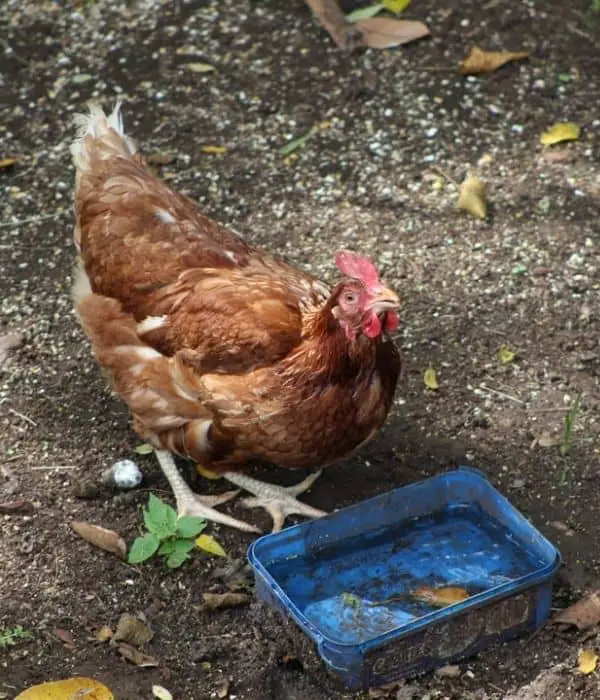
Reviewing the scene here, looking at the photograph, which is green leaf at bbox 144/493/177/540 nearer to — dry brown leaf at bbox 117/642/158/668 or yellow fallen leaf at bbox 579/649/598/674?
dry brown leaf at bbox 117/642/158/668

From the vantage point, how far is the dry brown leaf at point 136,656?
393 cm

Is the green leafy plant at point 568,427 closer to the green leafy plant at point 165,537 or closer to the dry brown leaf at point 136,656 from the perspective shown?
the green leafy plant at point 165,537

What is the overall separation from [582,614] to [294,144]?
10.5ft

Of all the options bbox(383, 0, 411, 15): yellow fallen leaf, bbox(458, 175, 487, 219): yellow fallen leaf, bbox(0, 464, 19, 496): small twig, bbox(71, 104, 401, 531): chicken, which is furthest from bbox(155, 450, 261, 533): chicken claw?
bbox(383, 0, 411, 15): yellow fallen leaf

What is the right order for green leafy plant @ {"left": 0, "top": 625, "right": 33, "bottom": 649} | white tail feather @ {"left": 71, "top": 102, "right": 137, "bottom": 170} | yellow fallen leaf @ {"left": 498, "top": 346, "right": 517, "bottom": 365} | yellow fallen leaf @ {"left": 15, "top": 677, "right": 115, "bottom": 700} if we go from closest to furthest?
yellow fallen leaf @ {"left": 15, "top": 677, "right": 115, "bottom": 700} < green leafy plant @ {"left": 0, "top": 625, "right": 33, "bottom": 649} < white tail feather @ {"left": 71, "top": 102, "right": 137, "bottom": 170} < yellow fallen leaf @ {"left": 498, "top": 346, "right": 517, "bottom": 365}

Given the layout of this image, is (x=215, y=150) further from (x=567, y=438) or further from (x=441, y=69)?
(x=567, y=438)

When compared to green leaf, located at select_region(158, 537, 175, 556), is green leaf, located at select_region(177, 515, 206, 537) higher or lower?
higher

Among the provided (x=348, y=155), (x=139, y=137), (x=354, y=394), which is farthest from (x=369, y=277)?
(x=139, y=137)

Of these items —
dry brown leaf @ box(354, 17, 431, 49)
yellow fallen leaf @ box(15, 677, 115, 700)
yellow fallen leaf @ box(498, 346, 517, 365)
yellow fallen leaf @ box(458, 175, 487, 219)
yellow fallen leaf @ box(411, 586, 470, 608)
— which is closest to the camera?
yellow fallen leaf @ box(15, 677, 115, 700)

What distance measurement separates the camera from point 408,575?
14.0 ft

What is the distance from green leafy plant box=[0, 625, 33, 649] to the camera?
396 cm

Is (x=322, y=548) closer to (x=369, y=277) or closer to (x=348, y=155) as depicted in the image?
(x=369, y=277)

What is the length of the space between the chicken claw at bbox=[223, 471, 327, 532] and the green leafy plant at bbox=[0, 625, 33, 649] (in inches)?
38.6

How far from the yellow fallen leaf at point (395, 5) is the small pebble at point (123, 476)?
140 inches
